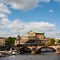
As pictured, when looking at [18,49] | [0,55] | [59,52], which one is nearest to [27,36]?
[18,49]

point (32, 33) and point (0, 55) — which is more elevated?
point (32, 33)

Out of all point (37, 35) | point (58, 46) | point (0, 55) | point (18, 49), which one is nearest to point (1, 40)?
point (37, 35)

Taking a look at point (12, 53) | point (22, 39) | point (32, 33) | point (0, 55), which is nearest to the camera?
point (0, 55)

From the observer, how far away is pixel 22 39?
181 meters

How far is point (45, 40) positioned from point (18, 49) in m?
70.3

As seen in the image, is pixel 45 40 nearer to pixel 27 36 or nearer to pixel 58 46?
pixel 27 36

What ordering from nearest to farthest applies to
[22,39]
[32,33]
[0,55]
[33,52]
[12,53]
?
[0,55], [12,53], [33,52], [22,39], [32,33]

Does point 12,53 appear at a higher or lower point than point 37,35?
lower

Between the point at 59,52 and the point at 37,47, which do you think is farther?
the point at 37,47

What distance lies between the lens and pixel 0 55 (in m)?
97.4

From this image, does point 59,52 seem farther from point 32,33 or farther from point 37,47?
point 32,33

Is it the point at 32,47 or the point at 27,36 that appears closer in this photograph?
the point at 32,47

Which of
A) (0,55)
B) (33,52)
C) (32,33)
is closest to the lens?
(0,55)

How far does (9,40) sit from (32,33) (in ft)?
62.8
